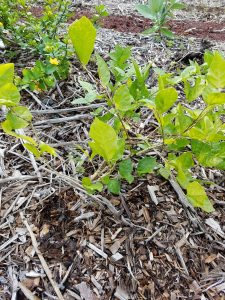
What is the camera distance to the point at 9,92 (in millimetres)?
941

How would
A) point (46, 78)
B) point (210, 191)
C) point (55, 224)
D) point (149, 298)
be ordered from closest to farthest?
point (149, 298)
point (55, 224)
point (210, 191)
point (46, 78)

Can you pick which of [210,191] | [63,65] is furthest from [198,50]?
[210,191]

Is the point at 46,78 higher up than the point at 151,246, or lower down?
higher up

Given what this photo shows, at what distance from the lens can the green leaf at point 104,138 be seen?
95 centimetres

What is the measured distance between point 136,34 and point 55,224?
1.76m

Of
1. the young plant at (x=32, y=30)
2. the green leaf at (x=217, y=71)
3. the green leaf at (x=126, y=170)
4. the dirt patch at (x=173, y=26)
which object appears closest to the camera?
the green leaf at (x=217, y=71)

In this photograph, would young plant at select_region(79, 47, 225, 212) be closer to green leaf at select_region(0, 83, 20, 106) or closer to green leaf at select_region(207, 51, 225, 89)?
green leaf at select_region(207, 51, 225, 89)

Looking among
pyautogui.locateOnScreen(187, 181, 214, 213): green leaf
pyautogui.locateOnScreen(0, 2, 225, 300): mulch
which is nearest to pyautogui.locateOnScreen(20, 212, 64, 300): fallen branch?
pyautogui.locateOnScreen(0, 2, 225, 300): mulch

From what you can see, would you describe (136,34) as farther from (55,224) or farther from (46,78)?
(55,224)

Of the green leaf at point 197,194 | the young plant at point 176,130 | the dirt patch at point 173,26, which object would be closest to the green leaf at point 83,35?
the young plant at point 176,130

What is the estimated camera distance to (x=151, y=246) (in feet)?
4.09

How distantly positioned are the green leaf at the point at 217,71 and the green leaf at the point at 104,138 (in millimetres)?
286

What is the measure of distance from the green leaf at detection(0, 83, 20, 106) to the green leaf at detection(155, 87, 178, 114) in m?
0.38

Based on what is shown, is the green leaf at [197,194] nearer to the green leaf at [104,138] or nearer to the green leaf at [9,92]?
the green leaf at [104,138]
